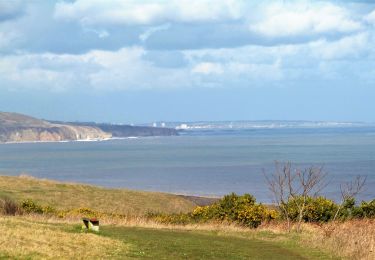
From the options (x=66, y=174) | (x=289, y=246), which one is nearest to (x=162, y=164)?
(x=66, y=174)

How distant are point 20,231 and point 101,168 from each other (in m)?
112

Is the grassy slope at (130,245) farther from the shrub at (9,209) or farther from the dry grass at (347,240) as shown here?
the shrub at (9,209)

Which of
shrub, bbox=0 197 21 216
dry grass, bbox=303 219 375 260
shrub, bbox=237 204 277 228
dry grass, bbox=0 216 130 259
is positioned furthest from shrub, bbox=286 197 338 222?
dry grass, bbox=0 216 130 259

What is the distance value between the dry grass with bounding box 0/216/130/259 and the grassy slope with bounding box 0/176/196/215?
28.2 metres

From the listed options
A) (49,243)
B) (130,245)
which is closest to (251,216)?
(130,245)

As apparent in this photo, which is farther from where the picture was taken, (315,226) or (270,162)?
(270,162)

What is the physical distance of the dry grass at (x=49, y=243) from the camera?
17.4 m

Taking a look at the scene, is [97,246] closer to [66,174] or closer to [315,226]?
[315,226]

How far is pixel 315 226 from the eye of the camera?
31344 millimetres

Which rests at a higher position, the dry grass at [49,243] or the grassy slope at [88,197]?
the dry grass at [49,243]

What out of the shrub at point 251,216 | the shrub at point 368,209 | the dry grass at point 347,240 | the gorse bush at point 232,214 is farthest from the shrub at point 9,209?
the shrub at point 368,209

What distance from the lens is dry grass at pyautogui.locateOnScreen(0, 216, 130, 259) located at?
17.4m

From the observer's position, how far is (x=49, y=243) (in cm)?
1895

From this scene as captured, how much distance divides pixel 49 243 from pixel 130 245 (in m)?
2.83
